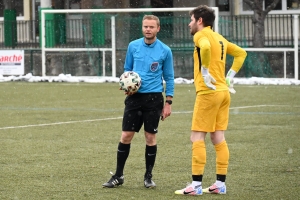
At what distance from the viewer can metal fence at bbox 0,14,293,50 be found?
2741 cm

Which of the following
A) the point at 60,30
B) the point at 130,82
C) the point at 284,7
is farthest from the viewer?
the point at 284,7

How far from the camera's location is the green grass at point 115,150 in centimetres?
884

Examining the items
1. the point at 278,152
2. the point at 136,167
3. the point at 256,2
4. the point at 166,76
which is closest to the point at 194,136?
the point at 166,76

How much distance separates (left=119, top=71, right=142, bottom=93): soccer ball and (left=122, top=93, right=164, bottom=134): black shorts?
0.53 ft

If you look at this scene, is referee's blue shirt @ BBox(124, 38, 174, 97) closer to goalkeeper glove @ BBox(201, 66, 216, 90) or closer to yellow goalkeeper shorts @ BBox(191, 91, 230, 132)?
yellow goalkeeper shorts @ BBox(191, 91, 230, 132)

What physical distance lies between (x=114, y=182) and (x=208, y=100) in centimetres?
140

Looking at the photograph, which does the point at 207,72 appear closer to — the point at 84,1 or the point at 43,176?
the point at 43,176

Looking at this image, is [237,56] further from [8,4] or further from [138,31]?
[8,4]

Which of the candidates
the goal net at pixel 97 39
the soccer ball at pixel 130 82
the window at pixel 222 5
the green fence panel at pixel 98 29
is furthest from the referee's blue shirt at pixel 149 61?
the window at pixel 222 5

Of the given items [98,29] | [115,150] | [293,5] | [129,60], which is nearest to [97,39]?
[98,29]

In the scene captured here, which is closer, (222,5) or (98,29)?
(98,29)

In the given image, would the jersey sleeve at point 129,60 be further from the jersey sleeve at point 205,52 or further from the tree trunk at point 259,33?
the tree trunk at point 259,33

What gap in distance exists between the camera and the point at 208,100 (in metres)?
8.45

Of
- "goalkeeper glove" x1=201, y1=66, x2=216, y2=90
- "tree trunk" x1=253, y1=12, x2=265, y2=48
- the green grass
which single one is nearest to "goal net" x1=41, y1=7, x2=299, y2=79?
"tree trunk" x1=253, y1=12, x2=265, y2=48
